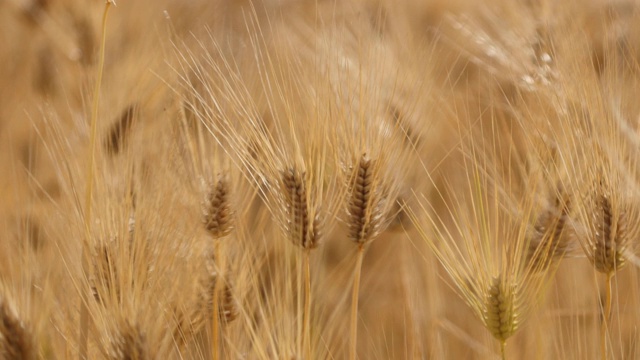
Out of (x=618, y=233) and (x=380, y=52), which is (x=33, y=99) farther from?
(x=618, y=233)

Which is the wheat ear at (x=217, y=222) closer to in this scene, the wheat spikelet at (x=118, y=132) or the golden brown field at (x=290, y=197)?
the golden brown field at (x=290, y=197)

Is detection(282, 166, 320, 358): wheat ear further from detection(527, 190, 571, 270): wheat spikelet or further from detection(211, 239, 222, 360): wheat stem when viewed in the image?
detection(527, 190, 571, 270): wheat spikelet

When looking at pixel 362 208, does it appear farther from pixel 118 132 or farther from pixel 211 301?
pixel 118 132

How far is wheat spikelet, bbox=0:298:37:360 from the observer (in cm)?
75

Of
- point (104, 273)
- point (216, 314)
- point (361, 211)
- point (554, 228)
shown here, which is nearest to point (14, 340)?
point (104, 273)

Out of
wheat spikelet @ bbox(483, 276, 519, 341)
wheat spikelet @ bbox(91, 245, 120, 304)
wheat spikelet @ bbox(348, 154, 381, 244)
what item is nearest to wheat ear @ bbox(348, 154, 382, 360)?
wheat spikelet @ bbox(348, 154, 381, 244)

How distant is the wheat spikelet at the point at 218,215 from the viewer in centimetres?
94

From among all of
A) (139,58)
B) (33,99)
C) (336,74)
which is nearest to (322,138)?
(336,74)

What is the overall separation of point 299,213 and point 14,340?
306 mm

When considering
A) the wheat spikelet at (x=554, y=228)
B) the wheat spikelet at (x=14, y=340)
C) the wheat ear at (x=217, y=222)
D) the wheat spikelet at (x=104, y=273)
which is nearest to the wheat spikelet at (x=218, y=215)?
the wheat ear at (x=217, y=222)

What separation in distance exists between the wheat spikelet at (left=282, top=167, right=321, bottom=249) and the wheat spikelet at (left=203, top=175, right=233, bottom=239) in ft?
0.30

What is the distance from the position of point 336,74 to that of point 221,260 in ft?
0.85

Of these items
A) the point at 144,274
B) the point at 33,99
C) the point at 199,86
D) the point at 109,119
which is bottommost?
the point at 144,274

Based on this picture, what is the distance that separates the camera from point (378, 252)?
5.49 feet
